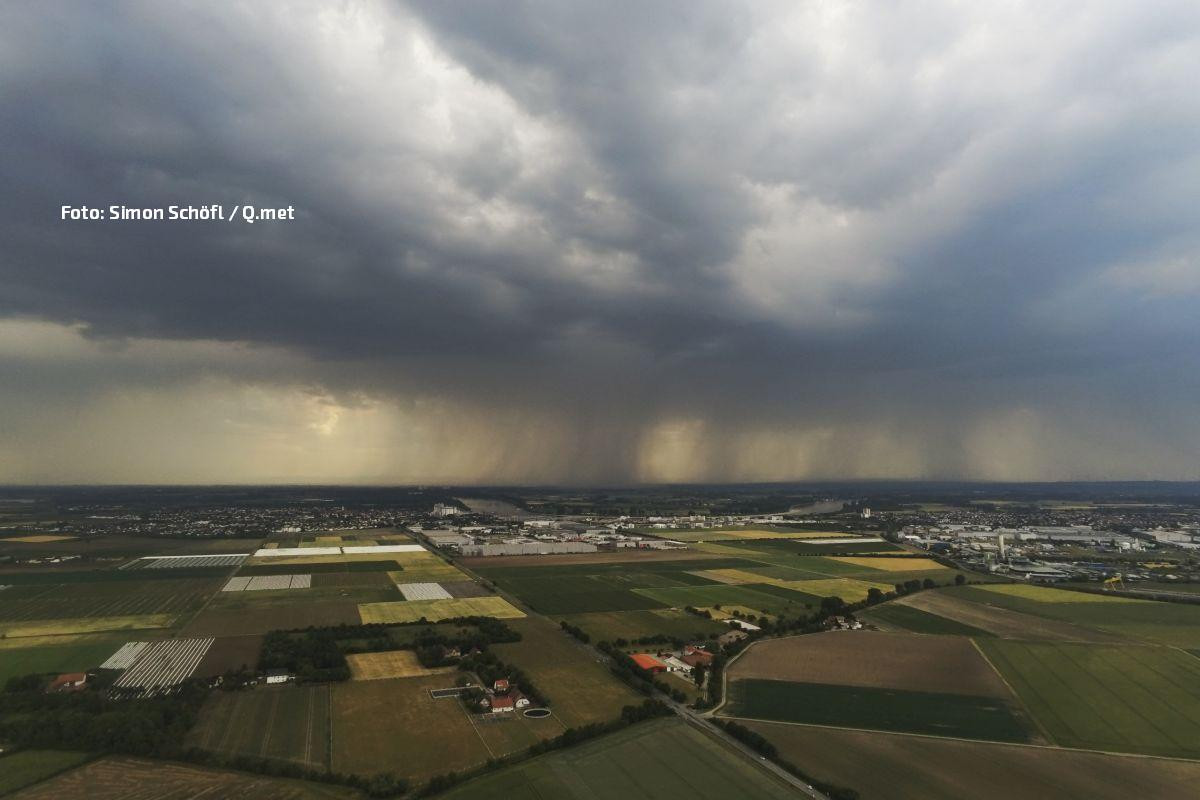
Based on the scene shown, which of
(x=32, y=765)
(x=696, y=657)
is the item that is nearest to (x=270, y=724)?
(x=32, y=765)

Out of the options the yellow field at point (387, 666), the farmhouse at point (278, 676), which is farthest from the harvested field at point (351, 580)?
the farmhouse at point (278, 676)

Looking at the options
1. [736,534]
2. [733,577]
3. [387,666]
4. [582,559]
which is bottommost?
[736,534]

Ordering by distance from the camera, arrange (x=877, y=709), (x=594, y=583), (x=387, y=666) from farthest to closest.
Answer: (x=594, y=583) < (x=387, y=666) < (x=877, y=709)

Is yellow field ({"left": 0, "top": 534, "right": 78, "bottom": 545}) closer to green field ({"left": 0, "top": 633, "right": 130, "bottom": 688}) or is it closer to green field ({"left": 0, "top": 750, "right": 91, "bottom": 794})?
green field ({"left": 0, "top": 633, "right": 130, "bottom": 688})

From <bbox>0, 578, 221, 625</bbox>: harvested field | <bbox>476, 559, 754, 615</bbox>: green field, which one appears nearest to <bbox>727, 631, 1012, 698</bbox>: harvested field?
<bbox>476, 559, 754, 615</bbox>: green field

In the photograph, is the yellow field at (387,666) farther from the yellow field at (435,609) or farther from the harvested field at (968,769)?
the harvested field at (968,769)

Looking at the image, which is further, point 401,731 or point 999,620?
point 999,620

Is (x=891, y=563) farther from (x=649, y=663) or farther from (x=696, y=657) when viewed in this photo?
(x=649, y=663)
